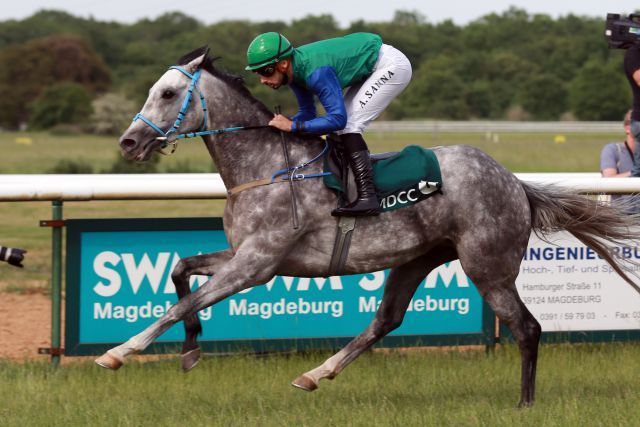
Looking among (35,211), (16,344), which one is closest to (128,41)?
(35,211)

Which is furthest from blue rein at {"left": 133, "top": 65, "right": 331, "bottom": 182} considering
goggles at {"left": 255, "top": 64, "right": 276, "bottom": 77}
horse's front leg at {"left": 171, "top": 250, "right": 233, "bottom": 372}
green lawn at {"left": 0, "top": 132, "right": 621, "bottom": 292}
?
green lawn at {"left": 0, "top": 132, "right": 621, "bottom": 292}

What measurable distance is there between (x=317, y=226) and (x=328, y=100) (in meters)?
0.59

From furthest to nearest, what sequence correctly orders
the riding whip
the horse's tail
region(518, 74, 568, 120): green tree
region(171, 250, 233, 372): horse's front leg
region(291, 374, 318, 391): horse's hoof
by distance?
region(518, 74, 568, 120): green tree → the horse's tail → region(291, 374, 318, 391): horse's hoof → region(171, 250, 233, 372): horse's front leg → the riding whip

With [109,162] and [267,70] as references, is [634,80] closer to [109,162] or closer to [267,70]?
[267,70]

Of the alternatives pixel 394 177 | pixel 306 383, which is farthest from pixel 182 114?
pixel 306 383

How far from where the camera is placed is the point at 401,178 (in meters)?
5.36

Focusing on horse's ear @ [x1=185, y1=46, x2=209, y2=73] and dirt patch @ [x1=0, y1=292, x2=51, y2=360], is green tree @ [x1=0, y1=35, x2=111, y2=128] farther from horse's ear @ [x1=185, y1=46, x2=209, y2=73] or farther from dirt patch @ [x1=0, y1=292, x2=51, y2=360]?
horse's ear @ [x1=185, y1=46, x2=209, y2=73]

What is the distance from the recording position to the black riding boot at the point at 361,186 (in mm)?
5229

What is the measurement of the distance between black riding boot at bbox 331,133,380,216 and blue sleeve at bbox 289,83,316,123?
266mm

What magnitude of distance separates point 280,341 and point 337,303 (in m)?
0.40

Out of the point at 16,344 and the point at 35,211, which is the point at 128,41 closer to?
the point at 35,211

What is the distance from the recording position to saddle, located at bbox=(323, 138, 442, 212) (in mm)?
5309

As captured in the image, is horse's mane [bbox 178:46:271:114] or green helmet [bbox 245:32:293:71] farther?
horse's mane [bbox 178:46:271:114]

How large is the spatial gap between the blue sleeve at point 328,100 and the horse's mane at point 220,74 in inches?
12.9
